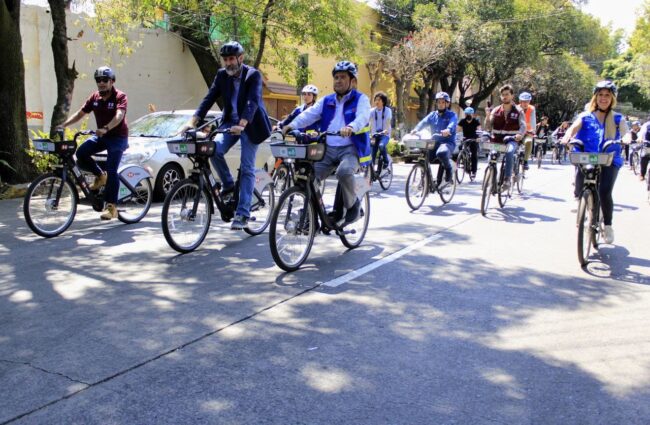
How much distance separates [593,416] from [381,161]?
33.2ft

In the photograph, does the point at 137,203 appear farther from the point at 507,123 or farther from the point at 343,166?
the point at 507,123

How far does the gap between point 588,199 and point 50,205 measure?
6029 millimetres

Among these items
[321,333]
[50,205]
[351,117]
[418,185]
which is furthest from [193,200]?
[418,185]

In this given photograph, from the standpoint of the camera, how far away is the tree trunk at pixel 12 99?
34.4 ft

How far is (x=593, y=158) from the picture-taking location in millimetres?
6266

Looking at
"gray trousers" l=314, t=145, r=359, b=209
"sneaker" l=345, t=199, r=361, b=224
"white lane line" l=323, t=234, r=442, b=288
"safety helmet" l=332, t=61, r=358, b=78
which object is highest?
"safety helmet" l=332, t=61, r=358, b=78

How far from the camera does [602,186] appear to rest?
6.81m

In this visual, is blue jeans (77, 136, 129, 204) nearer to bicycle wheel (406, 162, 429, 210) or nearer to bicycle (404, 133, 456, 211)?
bicycle (404, 133, 456, 211)

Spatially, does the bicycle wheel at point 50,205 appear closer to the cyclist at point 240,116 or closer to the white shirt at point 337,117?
the cyclist at point 240,116

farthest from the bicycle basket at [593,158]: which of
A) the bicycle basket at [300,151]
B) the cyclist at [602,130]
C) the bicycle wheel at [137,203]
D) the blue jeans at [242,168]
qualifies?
the bicycle wheel at [137,203]

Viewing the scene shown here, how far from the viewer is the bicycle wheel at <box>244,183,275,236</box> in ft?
23.9

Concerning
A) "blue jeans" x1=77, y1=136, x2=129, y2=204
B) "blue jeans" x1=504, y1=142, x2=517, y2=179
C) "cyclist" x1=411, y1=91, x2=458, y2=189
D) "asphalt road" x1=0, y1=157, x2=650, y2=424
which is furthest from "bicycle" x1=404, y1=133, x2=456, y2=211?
"blue jeans" x1=77, y1=136, x2=129, y2=204

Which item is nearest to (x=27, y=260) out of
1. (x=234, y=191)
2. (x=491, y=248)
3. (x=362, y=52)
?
(x=234, y=191)

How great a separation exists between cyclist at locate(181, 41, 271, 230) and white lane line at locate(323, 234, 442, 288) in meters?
1.54
